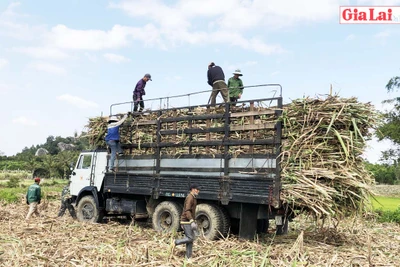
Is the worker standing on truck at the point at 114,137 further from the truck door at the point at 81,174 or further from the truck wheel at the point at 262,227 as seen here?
the truck wheel at the point at 262,227

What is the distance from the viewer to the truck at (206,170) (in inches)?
372

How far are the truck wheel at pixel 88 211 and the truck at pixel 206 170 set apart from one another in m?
0.04

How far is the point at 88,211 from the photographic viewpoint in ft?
44.5

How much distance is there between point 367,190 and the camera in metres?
8.89

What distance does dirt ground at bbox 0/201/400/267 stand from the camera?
7.59 metres

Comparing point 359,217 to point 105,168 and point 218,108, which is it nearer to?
point 218,108

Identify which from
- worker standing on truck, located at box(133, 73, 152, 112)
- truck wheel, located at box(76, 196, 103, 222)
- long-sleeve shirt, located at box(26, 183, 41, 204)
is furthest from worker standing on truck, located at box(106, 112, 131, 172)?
long-sleeve shirt, located at box(26, 183, 41, 204)

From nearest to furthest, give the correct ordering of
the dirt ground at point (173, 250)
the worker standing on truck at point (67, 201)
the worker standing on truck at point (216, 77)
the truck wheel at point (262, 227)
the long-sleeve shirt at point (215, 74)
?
the dirt ground at point (173, 250)
the truck wheel at point (262, 227)
the worker standing on truck at point (216, 77)
the long-sleeve shirt at point (215, 74)
the worker standing on truck at point (67, 201)

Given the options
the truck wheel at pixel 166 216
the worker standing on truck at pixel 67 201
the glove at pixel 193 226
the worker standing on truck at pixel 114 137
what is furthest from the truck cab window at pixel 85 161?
the glove at pixel 193 226

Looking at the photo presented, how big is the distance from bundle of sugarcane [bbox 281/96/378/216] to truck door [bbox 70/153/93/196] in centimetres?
706

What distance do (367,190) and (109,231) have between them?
20.8 ft

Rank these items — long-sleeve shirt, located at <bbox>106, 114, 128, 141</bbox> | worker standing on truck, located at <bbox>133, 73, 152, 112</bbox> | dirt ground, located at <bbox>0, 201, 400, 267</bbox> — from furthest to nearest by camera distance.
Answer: worker standing on truck, located at <bbox>133, 73, 152, 112</bbox> < long-sleeve shirt, located at <bbox>106, 114, 128, 141</bbox> < dirt ground, located at <bbox>0, 201, 400, 267</bbox>

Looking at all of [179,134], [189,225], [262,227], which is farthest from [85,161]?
[189,225]

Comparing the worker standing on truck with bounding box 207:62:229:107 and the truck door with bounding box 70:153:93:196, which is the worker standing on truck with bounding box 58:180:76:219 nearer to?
the truck door with bounding box 70:153:93:196
